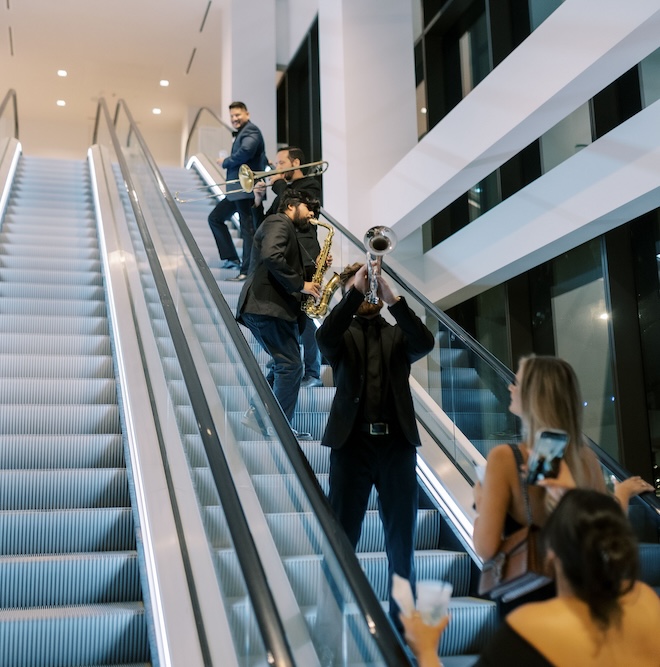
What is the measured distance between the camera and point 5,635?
3.29 metres

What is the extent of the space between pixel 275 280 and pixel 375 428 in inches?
71.0

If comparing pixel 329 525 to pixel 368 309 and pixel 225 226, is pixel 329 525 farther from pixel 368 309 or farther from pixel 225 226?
pixel 225 226

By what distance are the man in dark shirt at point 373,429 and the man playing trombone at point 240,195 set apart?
4.24m

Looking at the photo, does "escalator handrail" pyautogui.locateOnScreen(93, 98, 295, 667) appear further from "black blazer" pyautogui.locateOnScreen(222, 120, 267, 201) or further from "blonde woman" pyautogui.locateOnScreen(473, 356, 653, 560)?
"black blazer" pyautogui.locateOnScreen(222, 120, 267, 201)

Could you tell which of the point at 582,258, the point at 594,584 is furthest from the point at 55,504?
the point at 582,258

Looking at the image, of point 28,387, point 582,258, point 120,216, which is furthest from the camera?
point 120,216

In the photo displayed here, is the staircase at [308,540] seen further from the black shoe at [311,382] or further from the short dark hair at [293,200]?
the short dark hair at [293,200]

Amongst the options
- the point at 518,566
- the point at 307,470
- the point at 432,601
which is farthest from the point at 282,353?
the point at 432,601

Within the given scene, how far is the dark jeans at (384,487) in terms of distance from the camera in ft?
11.4

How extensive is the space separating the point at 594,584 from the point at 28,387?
4691 mm

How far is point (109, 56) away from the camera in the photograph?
17266 mm

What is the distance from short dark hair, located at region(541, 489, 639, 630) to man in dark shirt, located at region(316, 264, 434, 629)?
6.02 feet

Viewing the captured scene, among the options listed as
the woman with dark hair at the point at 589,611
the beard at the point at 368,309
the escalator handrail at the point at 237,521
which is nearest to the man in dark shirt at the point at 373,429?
the beard at the point at 368,309

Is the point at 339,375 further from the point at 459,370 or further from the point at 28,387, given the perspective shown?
the point at 28,387
